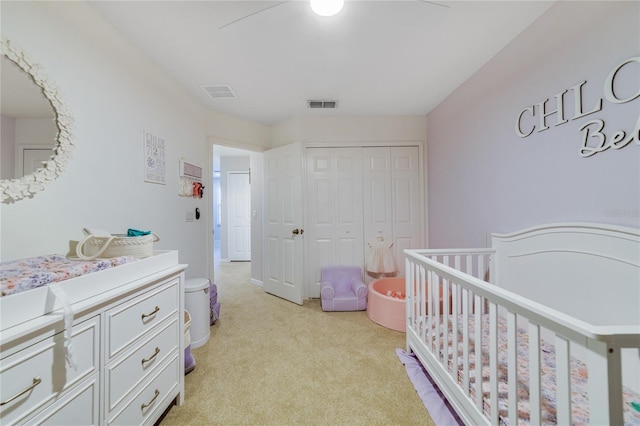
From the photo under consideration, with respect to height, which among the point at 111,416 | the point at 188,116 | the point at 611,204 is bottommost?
the point at 111,416

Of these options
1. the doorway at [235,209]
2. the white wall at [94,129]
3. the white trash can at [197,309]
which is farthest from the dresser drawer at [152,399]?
the doorway at [235,209]

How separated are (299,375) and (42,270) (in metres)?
1.46

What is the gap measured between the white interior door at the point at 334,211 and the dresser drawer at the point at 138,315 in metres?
1.87

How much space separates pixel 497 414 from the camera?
93 cm

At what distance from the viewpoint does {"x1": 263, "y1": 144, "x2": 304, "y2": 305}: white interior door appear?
2.85 metres

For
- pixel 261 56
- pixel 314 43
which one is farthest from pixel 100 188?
pixel 314 43

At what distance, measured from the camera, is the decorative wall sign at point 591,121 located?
3.53 ft

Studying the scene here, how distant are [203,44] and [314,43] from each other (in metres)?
0.79

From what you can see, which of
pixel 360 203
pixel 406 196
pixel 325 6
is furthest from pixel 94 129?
pixel 406 196

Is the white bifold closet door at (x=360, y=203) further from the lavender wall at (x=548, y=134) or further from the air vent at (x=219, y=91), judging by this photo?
the air vent at (x=219, y=91)

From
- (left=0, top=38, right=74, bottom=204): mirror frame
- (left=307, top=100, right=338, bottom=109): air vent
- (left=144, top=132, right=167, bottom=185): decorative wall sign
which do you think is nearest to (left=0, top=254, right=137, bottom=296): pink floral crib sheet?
(left=0, top=38, right=74, bottom=204): mirror frame

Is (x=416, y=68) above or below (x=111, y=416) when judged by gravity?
above

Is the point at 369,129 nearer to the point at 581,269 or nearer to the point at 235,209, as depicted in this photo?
the point at 581,269

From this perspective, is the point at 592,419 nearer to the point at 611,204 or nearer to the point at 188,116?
the point at 611,204
